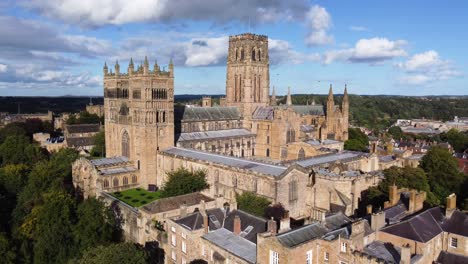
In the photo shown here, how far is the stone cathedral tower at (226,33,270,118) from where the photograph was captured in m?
74.1

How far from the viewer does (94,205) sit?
3991 centimetres

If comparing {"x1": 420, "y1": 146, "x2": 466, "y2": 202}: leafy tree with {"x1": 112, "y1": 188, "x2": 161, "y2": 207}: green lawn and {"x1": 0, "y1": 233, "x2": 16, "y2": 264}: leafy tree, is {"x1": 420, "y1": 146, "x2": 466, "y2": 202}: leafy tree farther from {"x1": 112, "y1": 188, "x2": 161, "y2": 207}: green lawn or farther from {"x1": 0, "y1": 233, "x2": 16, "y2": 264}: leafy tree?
{"x1": 0, "y1": 233, "x2": 16, "y2": 264}: leafy tree

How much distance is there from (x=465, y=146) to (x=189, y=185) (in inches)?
3294

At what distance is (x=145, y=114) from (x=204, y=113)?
1527 centimetres

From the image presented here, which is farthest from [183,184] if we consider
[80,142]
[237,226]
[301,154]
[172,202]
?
[80,142]

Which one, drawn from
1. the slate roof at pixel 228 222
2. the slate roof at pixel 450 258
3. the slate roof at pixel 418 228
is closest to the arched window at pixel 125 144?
the slate roof at pixel 228 222

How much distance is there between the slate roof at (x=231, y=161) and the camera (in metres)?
46.6

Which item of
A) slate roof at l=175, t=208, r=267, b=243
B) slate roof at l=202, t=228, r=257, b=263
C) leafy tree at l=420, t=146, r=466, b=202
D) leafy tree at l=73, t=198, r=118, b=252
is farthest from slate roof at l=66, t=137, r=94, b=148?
leafy tree at l=420, t=146, r=466, b=202

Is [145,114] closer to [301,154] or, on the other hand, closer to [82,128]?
[301,154]

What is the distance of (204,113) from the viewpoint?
70.4 metres

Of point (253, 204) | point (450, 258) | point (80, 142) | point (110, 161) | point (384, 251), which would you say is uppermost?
point (110, 161)

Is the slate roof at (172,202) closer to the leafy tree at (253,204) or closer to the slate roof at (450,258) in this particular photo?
the leafy tree at (253,204)

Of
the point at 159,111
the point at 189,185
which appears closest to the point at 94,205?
the point at 189,185

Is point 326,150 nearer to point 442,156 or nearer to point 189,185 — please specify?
point 442,156
